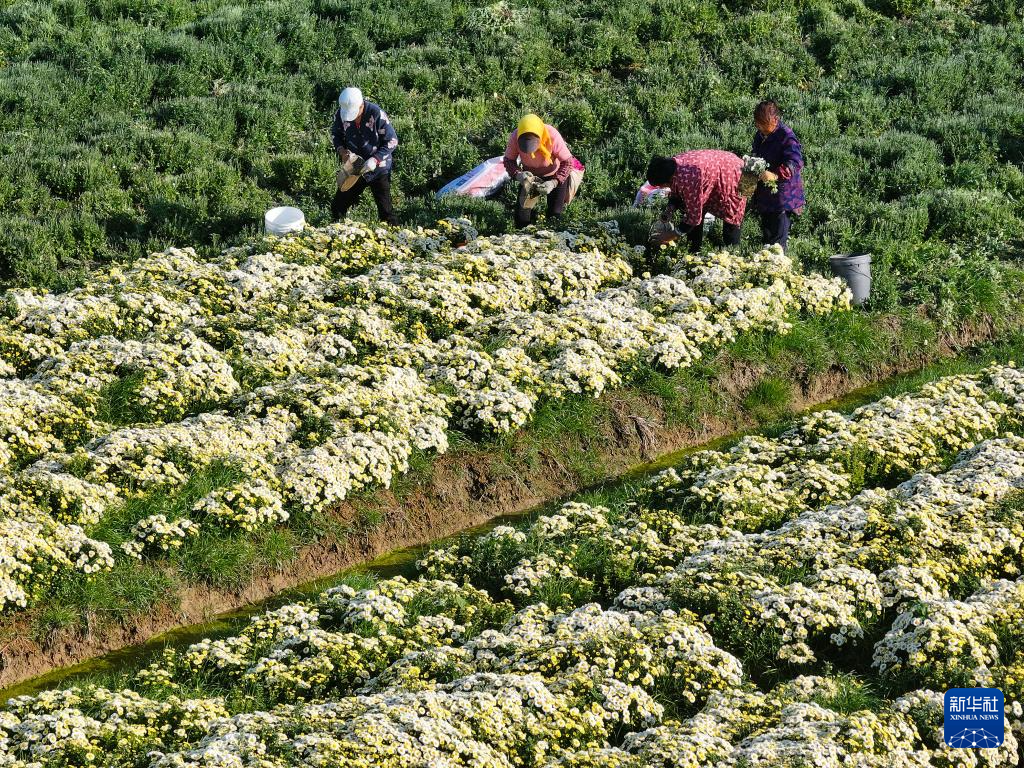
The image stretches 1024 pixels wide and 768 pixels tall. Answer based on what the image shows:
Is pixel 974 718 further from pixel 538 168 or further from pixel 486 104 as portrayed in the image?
pixel 486 104

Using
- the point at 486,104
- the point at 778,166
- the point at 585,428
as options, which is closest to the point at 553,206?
the point at 778,166

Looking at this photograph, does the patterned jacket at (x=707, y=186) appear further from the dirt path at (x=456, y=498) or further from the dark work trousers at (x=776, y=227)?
the dirt path at (x=456, y=498)

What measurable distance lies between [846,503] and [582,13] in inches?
524

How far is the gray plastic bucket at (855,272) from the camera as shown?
48.8 ft

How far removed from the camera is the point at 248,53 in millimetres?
19906

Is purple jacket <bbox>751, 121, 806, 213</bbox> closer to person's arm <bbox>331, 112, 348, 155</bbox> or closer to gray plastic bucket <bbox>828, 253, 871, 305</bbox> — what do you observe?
gray plastic bucket <bbox>828, 253, 871, 305</bbox>

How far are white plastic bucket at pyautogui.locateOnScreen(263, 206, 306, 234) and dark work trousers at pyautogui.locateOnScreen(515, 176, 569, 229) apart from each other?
2.48 metres

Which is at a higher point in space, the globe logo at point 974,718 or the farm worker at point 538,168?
the farm worker at point 538,168

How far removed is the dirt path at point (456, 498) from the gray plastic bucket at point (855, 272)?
3.13 feet

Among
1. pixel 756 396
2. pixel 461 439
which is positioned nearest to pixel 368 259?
pixel 461 439

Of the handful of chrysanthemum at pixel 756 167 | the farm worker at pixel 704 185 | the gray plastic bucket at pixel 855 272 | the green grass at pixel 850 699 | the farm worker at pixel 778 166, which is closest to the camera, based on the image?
the green grass at pixel 850 699

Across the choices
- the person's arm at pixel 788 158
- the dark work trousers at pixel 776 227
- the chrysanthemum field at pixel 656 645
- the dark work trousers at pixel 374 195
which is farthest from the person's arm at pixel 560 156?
the chrysanthemum field at pixel 656 645

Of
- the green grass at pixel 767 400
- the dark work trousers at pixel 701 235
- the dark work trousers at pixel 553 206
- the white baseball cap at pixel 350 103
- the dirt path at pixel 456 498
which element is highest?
the white baseball cap at pixel 350 103

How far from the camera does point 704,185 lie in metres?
14.2
